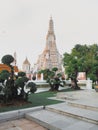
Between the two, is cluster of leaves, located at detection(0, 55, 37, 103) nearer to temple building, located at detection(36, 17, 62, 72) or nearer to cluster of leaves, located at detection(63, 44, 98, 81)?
cluster of leaves, located at detection(63, 44, 98, 81)

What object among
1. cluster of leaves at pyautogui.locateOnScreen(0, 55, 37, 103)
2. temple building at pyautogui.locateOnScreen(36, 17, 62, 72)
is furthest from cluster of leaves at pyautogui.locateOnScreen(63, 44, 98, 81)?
temple building at pyautogui.locateOnScreen(36, 17, 62, 72)

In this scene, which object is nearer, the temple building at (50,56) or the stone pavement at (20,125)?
the stone pavement at (20,125)

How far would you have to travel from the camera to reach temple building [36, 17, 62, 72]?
2035 inches

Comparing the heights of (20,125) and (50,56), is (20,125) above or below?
below

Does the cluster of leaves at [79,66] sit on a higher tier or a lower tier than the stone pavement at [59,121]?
higher

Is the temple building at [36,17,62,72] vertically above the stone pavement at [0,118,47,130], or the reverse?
the temple building at [36,17,62,72]

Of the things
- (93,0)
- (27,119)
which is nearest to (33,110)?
(27,119)

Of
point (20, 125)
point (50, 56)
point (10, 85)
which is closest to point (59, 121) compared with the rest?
point (20, 125)

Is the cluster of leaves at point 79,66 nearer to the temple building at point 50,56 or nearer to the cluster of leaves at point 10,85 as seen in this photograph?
the cluster of leaves at point 10,85

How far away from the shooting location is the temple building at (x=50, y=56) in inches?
2035

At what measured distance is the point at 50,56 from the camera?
58.9 metres

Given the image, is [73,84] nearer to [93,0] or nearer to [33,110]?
[93,0]

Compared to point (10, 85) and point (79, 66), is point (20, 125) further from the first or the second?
point (79, 66)

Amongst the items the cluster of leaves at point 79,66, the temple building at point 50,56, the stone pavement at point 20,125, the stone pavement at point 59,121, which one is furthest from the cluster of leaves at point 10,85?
the temple building at point 50,56
